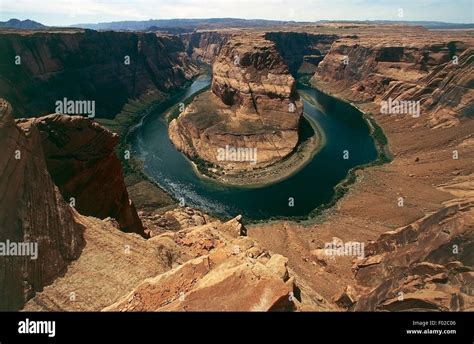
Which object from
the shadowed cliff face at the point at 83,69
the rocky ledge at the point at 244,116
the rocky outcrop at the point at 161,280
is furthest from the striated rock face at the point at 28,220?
the shadowed cliff face at the point at 83,69

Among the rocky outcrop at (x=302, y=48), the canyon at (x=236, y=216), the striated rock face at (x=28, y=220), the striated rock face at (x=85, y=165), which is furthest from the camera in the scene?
the rocky outcrop at (x=302, y=48)

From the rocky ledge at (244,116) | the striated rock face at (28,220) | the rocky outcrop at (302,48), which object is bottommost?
the striated rock face at (28,220)

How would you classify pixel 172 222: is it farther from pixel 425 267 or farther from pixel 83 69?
pixel 83 69

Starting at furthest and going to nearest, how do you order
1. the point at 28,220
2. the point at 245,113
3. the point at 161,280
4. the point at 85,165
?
the point at 245,113, the point at 85,165, the point at 28,220, the point at 161,280

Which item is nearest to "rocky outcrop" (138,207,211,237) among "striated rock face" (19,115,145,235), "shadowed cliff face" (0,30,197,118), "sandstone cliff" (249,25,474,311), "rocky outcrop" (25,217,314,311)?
"striated rock face" (19,115,145,235)

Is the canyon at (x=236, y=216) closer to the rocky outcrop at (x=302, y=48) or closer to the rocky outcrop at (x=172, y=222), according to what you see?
the rocky outcrop at (x=172, y=222)

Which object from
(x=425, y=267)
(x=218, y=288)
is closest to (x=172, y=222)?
(x=425, y=267)
